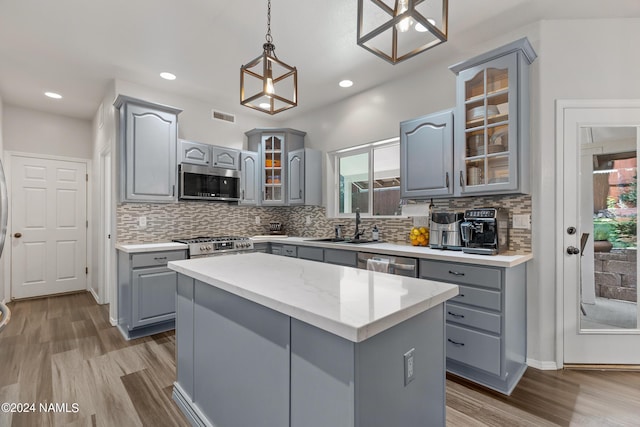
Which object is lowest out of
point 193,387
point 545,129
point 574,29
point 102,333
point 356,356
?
point 102,333

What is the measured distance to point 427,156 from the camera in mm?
2926

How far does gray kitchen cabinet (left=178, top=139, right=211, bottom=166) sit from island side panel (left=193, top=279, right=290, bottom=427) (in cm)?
245

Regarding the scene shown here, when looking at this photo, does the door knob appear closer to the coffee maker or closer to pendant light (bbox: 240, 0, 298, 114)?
the coffee maker

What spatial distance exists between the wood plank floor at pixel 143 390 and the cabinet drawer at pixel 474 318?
1.45 ft

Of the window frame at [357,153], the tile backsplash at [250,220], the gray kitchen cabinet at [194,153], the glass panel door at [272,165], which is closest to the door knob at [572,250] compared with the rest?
the tile backsplash at [250,220]

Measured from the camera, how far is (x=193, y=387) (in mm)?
1868

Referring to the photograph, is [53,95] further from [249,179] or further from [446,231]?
[446,231]

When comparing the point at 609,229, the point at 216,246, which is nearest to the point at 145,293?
the point at 216,246

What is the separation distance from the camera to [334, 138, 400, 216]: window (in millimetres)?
3709

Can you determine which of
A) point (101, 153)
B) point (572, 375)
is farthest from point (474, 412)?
point (101, 153)

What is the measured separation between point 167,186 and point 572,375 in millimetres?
4191

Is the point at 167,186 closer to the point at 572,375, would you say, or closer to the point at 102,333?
the point at 102,333

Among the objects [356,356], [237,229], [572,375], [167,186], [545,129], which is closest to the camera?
[356,356]

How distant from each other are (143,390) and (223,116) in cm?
350
